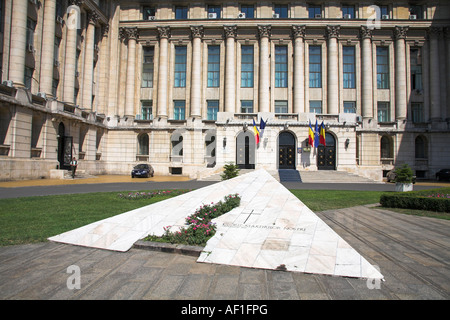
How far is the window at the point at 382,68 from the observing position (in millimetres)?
36969

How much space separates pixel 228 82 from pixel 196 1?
13.6 m

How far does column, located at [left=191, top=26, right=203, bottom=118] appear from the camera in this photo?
120 feet

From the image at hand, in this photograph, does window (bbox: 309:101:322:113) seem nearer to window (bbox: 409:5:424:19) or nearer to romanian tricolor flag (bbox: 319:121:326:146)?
romanian tricolor flag (bbox: 319:121:326:146)

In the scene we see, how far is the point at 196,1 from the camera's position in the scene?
38.1m

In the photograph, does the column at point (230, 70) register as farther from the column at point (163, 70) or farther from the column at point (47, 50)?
the column at point (47, 50)

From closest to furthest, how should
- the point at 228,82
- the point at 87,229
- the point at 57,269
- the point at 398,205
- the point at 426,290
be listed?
the point at 426,290 → the point at 57,269 → the point at 87,229 → the point at 398,205 → the point at 228,82

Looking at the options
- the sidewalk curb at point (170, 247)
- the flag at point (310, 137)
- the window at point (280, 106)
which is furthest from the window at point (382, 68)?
the sidewalk curb at point (170, 247)

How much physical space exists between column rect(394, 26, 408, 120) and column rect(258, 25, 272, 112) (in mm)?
18195

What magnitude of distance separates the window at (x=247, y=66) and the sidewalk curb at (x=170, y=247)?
113 ft

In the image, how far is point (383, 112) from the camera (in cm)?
3703

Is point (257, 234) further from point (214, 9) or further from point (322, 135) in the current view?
point (214, 9)

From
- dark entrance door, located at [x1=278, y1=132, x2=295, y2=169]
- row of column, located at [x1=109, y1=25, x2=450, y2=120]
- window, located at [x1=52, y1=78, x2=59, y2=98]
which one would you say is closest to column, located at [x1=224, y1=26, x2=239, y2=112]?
row of column, located at [x1=109, y1=25, x2=450, y2=120]
